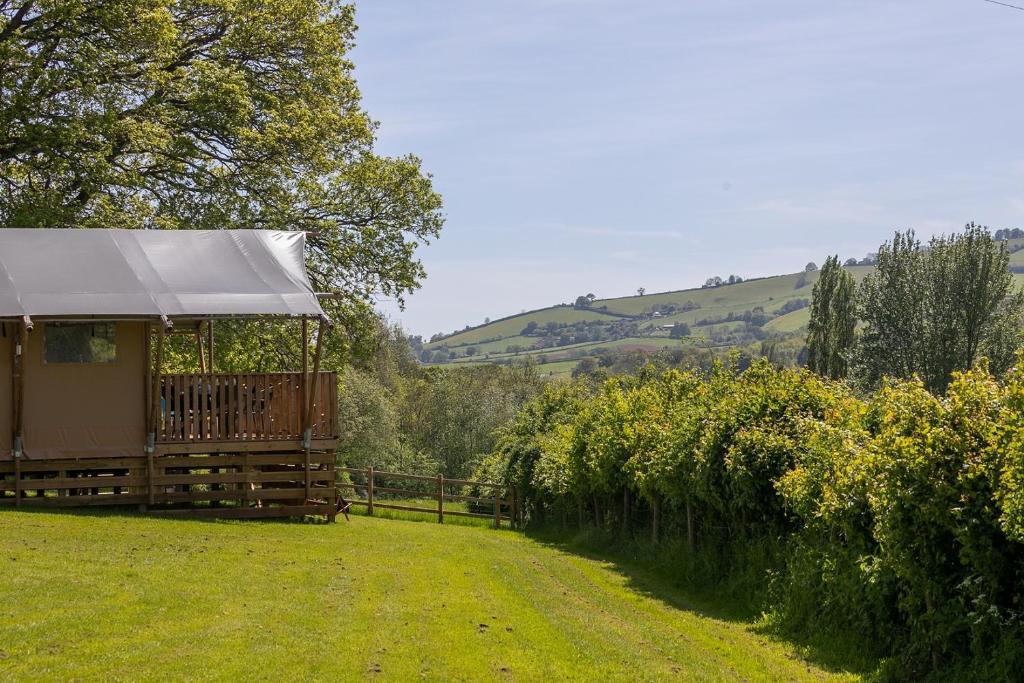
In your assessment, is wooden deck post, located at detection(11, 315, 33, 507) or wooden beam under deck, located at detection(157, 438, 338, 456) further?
wooden beam under deck, located at detection(157, 438, 338, 456)

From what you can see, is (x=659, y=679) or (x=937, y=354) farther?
(x=937, y=354)

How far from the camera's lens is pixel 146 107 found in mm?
25938

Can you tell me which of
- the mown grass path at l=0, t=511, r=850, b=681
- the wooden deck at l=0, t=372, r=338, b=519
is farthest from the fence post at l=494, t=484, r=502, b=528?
the mown grass path at l=0, t=511, r=850, b=681

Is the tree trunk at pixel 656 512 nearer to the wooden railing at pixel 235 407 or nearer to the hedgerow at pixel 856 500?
the hedgerow at pixel 856 500

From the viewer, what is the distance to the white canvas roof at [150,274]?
18.7 meters

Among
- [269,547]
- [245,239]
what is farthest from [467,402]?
[269,547]

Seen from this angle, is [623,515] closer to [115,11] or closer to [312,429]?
[312,429]

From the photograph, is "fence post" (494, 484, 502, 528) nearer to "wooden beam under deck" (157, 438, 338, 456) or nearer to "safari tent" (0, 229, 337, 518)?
"safari tent" (0, 229, 337, 518)

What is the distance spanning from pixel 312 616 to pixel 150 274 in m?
10.2

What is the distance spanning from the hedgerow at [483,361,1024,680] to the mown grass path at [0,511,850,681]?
4.02ft

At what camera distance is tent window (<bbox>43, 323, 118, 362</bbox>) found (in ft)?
63.6

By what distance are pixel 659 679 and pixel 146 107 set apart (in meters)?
20.8

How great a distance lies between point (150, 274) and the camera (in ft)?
64.8

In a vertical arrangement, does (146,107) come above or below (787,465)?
above
